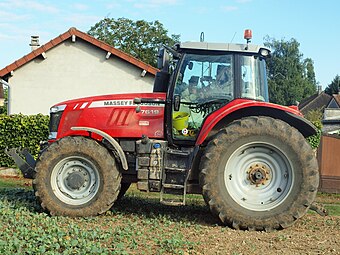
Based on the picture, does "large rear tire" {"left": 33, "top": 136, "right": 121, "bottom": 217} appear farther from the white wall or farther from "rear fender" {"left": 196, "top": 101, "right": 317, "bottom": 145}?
the white wall

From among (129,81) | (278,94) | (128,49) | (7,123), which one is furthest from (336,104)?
(7,123)

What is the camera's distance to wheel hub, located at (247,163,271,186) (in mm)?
7816

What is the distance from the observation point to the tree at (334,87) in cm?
8950

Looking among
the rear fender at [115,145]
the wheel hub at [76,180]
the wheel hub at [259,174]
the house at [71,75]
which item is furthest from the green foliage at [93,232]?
the house at [71,75]

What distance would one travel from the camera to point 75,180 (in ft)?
27.0

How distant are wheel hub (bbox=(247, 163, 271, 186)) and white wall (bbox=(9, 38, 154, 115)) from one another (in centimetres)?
1528

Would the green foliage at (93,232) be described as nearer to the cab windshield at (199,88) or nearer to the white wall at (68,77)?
Result: the cab windshield at (199,88)

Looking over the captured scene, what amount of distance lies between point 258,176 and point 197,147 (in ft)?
3.20

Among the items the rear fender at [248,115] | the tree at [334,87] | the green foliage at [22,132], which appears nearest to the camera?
the rear fender at [248,115]

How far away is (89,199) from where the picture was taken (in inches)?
322

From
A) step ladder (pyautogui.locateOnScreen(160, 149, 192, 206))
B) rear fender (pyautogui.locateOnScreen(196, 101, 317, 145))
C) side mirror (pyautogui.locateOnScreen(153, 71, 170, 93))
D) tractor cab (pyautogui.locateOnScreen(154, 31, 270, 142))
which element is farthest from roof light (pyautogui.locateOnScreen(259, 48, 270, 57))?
step ladder (pyautogui.locateOnScreen(160, 149, 192, 206))

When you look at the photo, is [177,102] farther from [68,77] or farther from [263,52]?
[68,77]

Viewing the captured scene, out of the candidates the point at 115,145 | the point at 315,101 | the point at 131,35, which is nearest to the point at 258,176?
the point at 115,145

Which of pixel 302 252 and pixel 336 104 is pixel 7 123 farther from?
pixel 336 104
